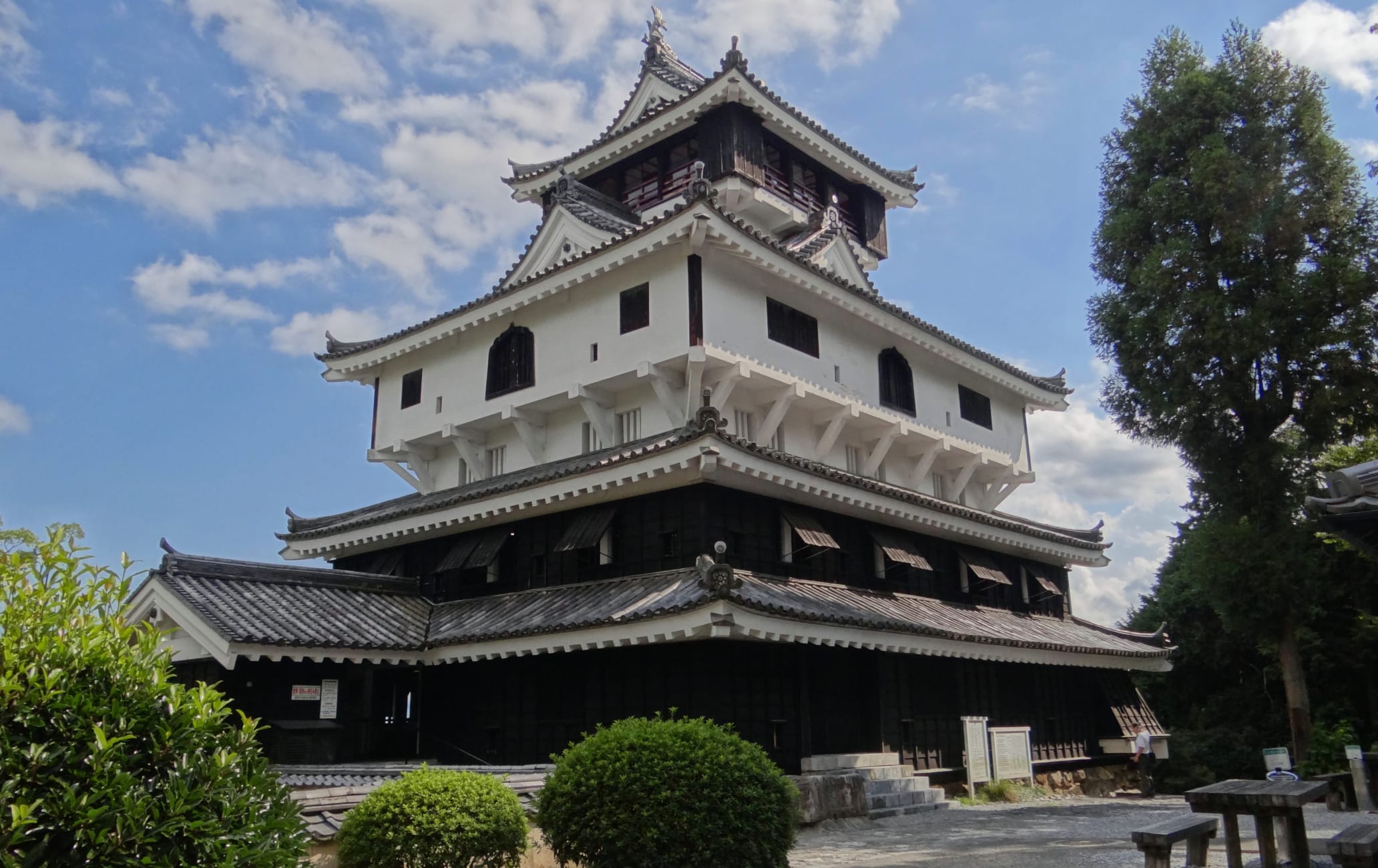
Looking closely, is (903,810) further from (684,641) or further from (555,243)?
(555,243)

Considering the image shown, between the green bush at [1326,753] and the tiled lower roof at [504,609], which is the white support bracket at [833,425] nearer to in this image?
the tiled lower roof at [504,609]

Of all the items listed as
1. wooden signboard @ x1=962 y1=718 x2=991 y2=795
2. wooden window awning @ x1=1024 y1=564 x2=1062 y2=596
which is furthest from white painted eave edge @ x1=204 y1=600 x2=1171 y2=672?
wooden window awning @ x1=1024 y1=564 x2=1062 y2=596

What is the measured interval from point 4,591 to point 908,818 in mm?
14670

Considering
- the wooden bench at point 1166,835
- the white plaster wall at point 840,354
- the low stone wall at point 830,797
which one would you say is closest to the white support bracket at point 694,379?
the white plaster wall at point 840,354

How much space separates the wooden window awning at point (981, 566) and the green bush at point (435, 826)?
15.6 metres

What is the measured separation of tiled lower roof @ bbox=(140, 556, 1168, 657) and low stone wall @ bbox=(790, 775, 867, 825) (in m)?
2.45

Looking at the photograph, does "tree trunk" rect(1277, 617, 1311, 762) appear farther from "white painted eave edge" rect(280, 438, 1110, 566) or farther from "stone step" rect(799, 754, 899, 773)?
"stone step" rect(799, 754, 899, 773)

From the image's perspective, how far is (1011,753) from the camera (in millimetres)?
20906

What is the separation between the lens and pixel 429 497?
77.2 ft

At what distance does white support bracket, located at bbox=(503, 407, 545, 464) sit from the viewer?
72.8 ft

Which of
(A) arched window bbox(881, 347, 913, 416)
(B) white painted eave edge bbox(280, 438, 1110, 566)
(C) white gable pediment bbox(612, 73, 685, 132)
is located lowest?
(B) white painted eave edge bbox(280, 438, 1110, 566)

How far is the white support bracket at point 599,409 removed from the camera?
20.9 meters

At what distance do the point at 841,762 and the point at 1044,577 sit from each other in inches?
461

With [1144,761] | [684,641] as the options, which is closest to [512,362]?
[684,641]
